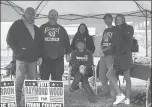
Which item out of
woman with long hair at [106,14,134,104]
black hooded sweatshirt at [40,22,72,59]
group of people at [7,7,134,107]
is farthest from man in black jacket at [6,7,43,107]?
woman with long hair at [106,14,134,104]

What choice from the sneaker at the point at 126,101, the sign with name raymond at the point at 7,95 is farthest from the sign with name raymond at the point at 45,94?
the sneaker at the point at 126,101

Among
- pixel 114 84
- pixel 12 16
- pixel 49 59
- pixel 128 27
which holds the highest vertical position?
pixel 12 16

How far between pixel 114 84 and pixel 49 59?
3.18 feet

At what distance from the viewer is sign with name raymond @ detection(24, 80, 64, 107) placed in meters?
2.45

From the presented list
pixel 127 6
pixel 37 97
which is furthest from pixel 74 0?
pixel 37 97

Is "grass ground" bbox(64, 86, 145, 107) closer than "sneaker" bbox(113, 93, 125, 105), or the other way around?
"sneaker" bbox(113, 93, 125, 105)

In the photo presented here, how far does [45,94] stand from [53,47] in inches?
49.8

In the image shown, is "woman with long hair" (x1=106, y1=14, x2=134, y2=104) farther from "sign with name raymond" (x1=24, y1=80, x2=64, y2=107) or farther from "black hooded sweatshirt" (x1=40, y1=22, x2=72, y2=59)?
"sign with name raymond" (x1=24, y1=80, x2=64, y2=107)

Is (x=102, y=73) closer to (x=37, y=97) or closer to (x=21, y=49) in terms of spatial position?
(x=21, y=49)

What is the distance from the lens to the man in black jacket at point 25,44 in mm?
3330

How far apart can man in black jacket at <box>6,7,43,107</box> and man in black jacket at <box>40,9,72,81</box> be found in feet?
0.68

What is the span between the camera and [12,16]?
6617 millimetres

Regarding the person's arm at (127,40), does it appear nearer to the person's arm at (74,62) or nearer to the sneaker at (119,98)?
the sneaker at (119,98)

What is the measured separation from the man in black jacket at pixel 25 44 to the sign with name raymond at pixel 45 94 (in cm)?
91
